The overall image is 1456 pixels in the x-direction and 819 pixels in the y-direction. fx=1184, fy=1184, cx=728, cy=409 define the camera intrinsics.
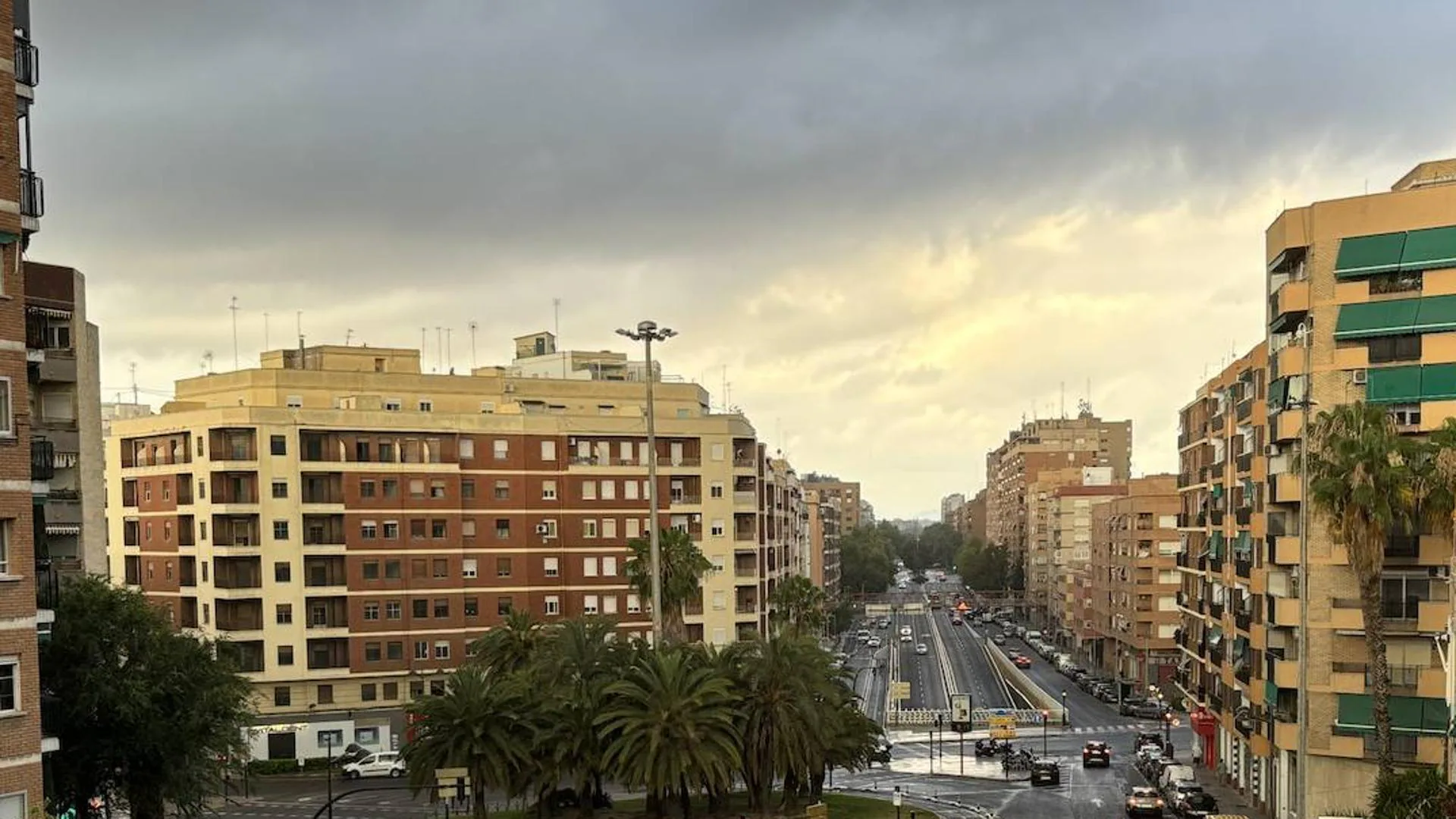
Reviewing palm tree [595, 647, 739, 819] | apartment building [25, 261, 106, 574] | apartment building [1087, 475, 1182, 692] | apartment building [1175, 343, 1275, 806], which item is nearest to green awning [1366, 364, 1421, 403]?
apartment building [1175, 343, 1275, 806]

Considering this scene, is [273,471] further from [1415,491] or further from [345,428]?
[1415,491]

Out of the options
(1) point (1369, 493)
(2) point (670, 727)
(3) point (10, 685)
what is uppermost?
(1) point (1369, 493)

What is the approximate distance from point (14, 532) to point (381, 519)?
51.6 metres

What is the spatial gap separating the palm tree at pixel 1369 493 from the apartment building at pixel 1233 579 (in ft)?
18.2

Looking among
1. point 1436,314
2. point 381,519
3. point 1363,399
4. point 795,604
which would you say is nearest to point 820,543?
point 795,604

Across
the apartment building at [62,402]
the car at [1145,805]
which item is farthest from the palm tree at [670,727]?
the apartment building at [62,402]

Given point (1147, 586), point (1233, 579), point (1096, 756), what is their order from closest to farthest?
point (1233, 579) → point (1096, 756) → point (1147, 586)

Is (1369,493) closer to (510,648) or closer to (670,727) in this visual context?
(670,727)

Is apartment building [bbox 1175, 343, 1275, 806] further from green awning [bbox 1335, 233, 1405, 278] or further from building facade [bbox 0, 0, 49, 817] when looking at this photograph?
building facade [bbox 0, 0, 49, 817]

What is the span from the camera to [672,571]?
233 feet

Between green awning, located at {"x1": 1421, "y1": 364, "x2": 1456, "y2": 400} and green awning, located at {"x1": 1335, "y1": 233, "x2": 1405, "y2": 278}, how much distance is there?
164 inches

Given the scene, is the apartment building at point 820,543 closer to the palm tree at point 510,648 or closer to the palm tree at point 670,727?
the palm tree at point 510,648

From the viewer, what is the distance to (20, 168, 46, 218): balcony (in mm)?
28328

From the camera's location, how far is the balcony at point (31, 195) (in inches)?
1115
